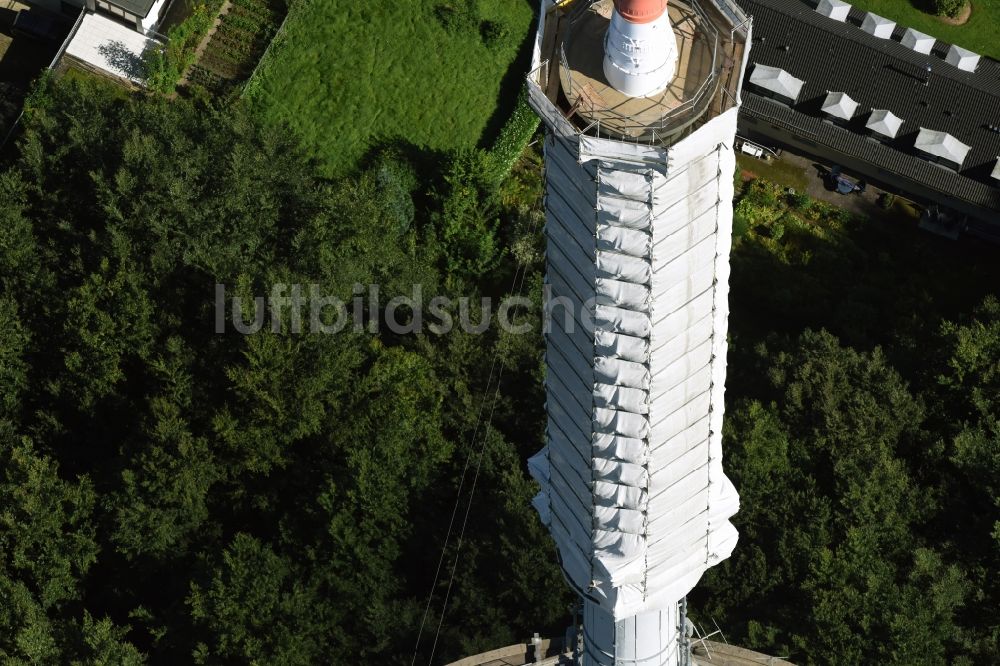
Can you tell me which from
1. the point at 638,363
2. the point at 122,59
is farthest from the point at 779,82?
the point at 638,363

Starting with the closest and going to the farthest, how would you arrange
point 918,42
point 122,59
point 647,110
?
point 647,110, point 122,59, point 918,42

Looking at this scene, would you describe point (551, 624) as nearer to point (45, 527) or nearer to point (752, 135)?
point (45, 527)

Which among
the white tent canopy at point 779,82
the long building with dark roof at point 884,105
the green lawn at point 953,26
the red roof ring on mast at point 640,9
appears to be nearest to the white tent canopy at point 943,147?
the long building with dark roof at point 884,105

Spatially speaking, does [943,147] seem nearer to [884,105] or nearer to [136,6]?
[884,105]

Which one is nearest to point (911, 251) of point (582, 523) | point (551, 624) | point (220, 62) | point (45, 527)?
point (551, 624)

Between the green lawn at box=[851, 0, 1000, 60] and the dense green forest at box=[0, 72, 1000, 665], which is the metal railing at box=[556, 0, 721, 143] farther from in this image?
the green lawn at box=[851, 0, 1000, 60]

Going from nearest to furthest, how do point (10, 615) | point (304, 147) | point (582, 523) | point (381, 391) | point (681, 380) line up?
point (681, 380) → point (582, 523) → point (10, 615) → point (381, 391) → point (304, 147)
